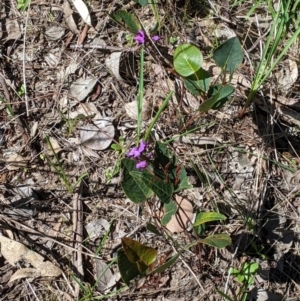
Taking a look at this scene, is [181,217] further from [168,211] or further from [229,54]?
[229,54]

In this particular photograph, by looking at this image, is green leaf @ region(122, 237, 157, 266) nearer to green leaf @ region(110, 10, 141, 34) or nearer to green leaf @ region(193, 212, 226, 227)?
green leaf @ region(193, 212, 226, 227)

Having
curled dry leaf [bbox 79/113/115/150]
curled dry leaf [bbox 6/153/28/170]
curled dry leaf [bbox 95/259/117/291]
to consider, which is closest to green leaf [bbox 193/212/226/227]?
curled dry leaf [bbox 95/259/117/291]

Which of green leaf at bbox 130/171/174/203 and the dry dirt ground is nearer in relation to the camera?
green leaf at bbox 130/171/174/203

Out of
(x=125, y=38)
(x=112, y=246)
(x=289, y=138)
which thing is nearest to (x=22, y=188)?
(x=112, y=246)

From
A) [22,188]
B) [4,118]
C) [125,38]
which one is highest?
[125,38]

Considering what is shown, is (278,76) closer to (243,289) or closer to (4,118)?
(243,289)

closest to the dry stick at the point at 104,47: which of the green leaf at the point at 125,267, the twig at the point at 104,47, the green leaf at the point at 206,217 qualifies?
the twig at the point at 104,47

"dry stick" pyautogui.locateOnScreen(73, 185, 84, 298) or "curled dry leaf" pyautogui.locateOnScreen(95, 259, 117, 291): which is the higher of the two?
"dry stick" pyautogui.locateOnScreen(73, 185, 84, 298)
